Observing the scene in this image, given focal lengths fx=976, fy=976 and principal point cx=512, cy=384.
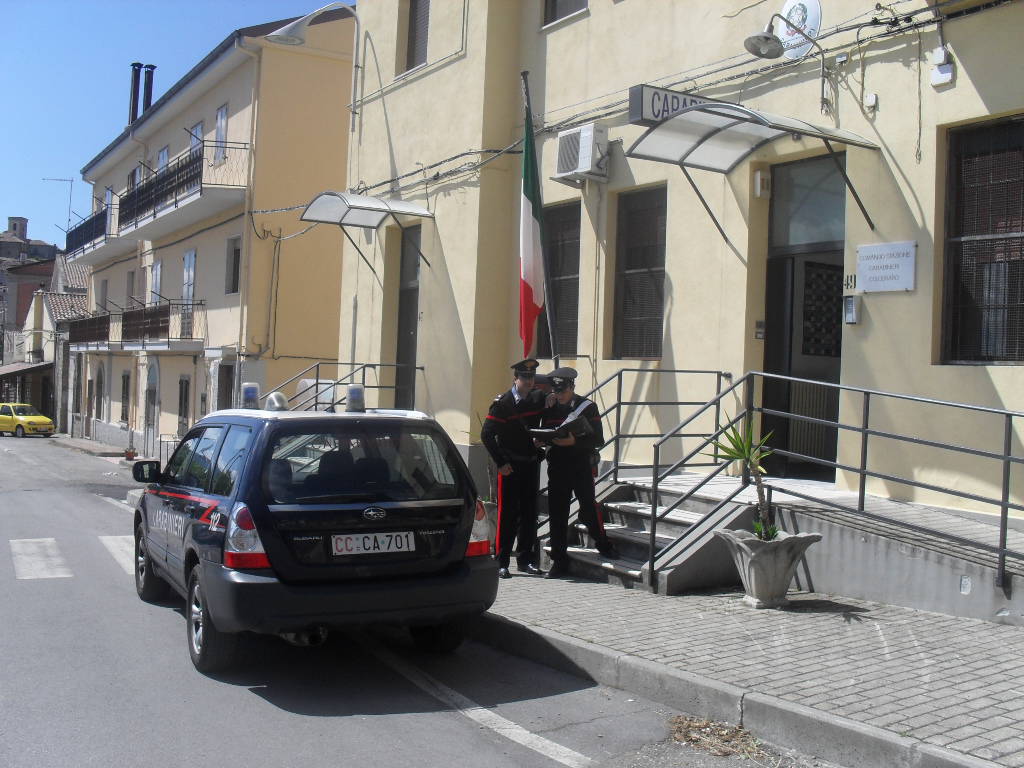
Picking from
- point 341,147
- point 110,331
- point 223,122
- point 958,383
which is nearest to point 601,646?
point 958,383

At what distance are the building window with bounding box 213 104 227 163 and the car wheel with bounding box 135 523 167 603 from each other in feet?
53.7

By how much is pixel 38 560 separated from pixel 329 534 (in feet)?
20.6

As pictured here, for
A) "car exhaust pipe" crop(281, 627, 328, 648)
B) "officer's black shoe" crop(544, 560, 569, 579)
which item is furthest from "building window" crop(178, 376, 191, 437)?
"car exhaust pipe" crop(281, 627, 328, 648)

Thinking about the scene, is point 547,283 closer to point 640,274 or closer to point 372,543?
point 640,274

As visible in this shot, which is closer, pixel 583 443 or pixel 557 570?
pixel 583 443

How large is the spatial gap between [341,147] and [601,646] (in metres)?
19.0

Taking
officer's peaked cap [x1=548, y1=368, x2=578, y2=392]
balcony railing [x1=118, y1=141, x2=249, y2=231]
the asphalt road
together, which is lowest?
the asphalt road

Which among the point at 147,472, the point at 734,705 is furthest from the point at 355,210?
the point at 734,705

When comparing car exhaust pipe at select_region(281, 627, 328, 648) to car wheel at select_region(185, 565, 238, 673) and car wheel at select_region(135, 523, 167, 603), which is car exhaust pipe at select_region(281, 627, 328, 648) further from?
car wheel at select_region(135, 523, 167, 603)

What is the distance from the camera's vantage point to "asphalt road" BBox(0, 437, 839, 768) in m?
4.60

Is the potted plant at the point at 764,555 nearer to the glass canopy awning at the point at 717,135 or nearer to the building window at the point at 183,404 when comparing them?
the glass canopy awning at the point at 717,135

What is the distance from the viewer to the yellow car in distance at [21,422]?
41.4 metres

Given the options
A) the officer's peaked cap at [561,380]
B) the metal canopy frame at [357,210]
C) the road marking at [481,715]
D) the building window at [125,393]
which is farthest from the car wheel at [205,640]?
the building window at [125,393]

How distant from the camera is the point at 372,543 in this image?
18.5ft
